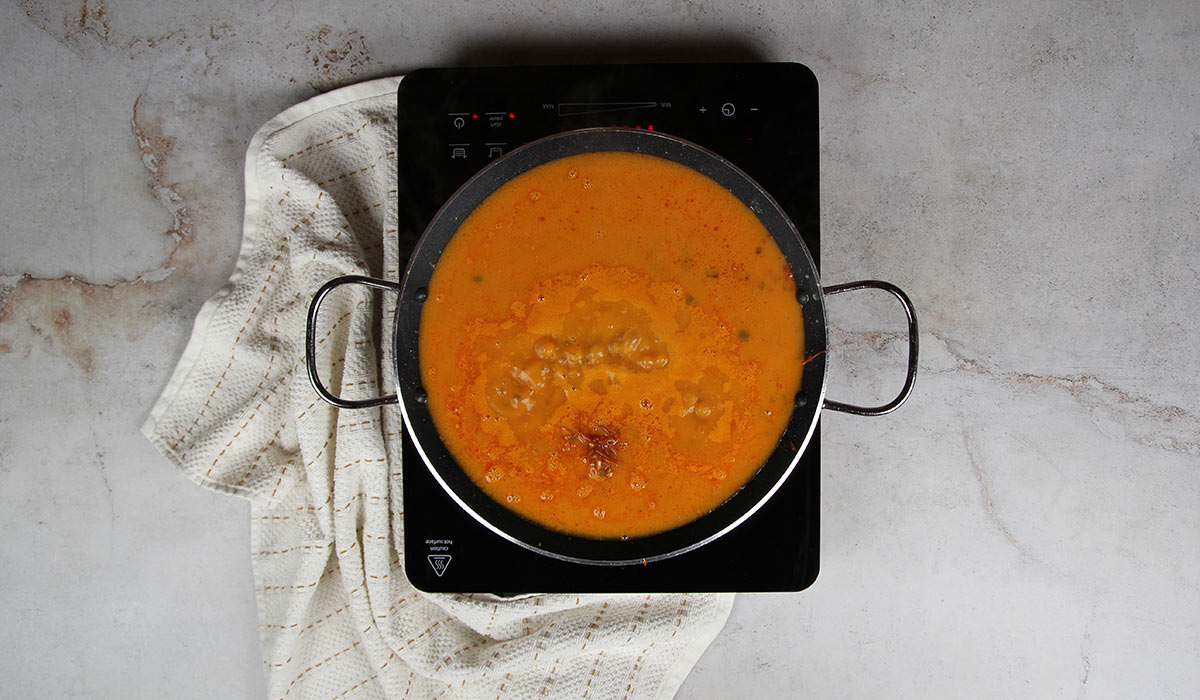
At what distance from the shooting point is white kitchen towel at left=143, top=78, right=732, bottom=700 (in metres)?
0.77

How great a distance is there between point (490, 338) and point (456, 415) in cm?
7

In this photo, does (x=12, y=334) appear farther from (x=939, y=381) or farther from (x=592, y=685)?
(x=939, y=381)

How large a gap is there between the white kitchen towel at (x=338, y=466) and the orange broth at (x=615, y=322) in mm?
159

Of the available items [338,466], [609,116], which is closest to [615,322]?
[609,116]

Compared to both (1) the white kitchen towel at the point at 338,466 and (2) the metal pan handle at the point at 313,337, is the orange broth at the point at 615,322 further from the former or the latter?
(1) the white kitchen towel at the point at 338,466

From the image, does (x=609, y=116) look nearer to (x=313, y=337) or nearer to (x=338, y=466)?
(x=313, y=337)

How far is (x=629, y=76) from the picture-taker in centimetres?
72

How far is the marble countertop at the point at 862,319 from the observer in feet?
2.60

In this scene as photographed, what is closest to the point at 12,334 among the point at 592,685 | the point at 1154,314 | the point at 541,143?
the point at 541,143

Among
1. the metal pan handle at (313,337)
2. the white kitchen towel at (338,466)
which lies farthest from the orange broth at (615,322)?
the white kitchen towel at (338,466)

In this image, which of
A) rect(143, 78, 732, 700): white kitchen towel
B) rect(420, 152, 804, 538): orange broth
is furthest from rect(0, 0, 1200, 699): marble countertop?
rect(420, 152, 804, 538): orange broth

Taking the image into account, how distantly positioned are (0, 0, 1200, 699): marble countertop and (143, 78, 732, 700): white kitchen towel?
0.05 m

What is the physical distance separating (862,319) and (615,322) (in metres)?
0.31

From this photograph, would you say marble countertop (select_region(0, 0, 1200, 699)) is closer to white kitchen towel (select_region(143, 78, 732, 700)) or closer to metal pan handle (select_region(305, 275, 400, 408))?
white kitchen towel (select_region(143, 78, 732, 700))
